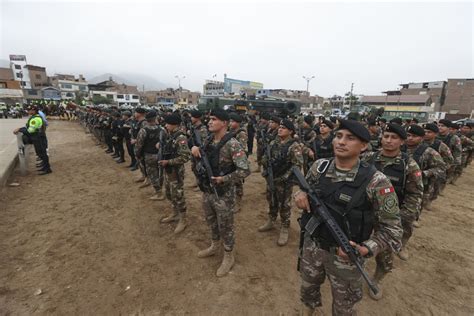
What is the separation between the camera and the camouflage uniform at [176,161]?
388cm

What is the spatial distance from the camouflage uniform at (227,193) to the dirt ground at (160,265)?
61 centimetres

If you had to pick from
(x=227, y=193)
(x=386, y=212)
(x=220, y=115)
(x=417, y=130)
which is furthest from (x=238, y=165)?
(x=417, y=130)

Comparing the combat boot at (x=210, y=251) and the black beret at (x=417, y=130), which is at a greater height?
the black beret at (x=417, y=130)

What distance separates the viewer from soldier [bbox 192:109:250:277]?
2816 mm

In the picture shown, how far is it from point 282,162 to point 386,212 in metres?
2.01

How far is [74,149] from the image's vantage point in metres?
10.4

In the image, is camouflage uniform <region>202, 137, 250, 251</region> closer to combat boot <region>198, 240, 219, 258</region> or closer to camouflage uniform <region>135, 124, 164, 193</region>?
combat boot <region>198, 240, 219, 258</region>

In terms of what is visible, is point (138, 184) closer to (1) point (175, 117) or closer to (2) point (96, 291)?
(1) point (175, 117)

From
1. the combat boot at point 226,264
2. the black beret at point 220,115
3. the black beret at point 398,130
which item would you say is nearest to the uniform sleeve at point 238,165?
the black beret at point 220,115

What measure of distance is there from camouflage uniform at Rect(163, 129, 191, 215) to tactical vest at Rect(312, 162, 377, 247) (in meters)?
2.62

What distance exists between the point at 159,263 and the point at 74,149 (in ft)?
32.1

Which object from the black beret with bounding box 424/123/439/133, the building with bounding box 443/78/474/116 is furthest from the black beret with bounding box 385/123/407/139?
the building with bounding box 443/78/474/116

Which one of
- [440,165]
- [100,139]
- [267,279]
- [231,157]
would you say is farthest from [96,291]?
[100,139]

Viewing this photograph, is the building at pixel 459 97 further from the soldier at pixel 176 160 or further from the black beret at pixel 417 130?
the soldier at pixel 176 160
